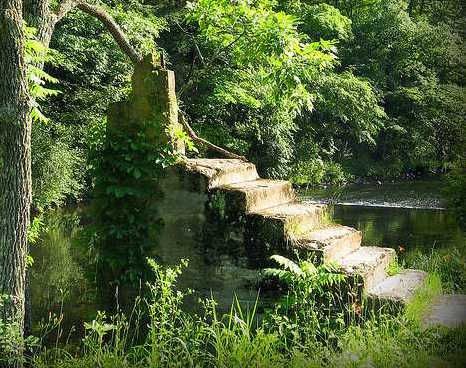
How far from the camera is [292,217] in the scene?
668 cm

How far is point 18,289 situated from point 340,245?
364 cm

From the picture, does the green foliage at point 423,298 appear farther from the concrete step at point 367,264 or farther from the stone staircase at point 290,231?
the concrete step at point 367,264

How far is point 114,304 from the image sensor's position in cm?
745

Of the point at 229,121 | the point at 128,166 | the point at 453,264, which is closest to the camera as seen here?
the point at 128,166

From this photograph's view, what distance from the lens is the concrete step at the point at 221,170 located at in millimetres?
7035

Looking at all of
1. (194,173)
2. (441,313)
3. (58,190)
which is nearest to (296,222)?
(194,173)

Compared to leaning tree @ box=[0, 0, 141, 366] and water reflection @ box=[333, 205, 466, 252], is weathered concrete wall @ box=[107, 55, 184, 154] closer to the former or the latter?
leaning tree @ box=[0, 0, 141, 366]

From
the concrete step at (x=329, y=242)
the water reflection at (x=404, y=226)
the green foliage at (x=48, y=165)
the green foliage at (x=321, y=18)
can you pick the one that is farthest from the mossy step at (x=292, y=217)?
the green foliage at (x=321, y=18)

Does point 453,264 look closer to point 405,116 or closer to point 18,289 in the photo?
point 18,289

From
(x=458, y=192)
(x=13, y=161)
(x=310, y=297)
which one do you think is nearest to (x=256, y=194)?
(x=310, y=297)

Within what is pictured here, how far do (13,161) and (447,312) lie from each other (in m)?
4.51

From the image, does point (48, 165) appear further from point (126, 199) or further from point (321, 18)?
point (321, 18)

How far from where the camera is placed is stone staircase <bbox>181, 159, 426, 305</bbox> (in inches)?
247

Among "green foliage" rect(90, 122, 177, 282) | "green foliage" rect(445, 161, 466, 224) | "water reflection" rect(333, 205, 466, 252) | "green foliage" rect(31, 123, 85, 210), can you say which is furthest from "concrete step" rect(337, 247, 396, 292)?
"green foliage" rect(31, 123, 85, 210)
